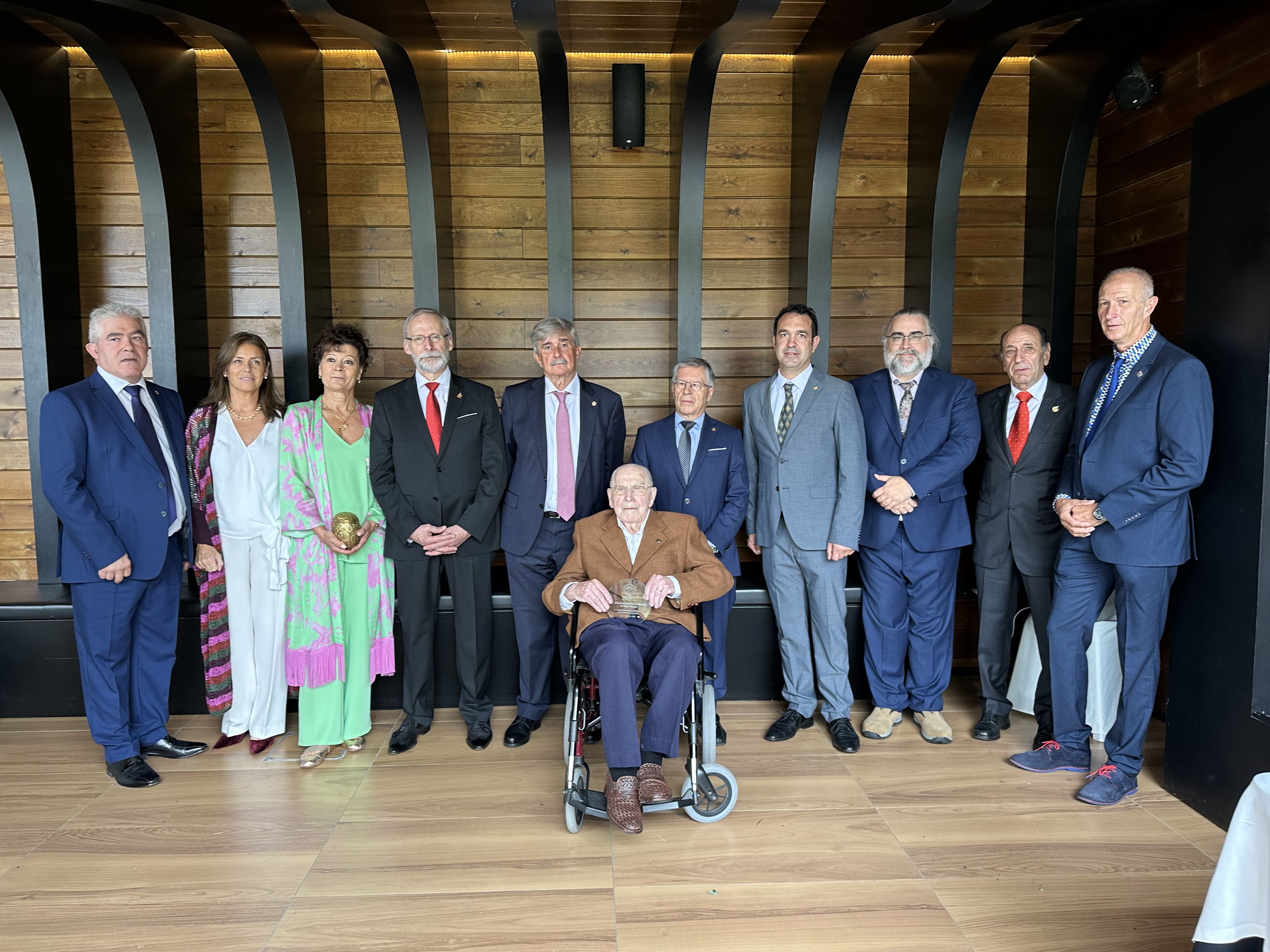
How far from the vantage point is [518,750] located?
11.9 ft

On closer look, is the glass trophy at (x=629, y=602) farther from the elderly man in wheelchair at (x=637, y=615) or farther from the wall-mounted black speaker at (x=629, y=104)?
the wall-mounted black speaker at (x=629, y=104)

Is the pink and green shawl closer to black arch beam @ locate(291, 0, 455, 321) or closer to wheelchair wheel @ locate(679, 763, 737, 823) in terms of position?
black arch beam @ locate(291, 0, 455, 321)

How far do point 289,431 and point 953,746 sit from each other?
3.13 metres

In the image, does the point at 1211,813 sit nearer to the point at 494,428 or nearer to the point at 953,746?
the point at 953,746

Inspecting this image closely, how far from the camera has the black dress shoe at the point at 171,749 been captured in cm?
358

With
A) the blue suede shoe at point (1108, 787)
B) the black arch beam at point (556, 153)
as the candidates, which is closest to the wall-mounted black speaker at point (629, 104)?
the black arch beam at point (556, 153)

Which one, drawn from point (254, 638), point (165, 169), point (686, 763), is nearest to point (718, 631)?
point (686, 763)

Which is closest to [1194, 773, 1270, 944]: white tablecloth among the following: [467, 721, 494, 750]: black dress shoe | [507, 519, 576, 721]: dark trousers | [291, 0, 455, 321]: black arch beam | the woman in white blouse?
[507, 519, 576, 721]: dark trousers

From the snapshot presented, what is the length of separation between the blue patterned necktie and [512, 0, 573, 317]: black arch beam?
243 centimetres

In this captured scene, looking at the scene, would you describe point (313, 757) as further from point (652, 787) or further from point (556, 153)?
point (556, 153)

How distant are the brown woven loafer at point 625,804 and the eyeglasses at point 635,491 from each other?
1.01 metres

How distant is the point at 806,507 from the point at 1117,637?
1.41 meters

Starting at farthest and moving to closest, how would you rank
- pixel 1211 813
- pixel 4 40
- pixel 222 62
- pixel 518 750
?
pixel 222 62, pixel 4 40, pixel 518 750, pixel 1211 813

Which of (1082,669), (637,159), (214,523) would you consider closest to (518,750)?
(214,523)
